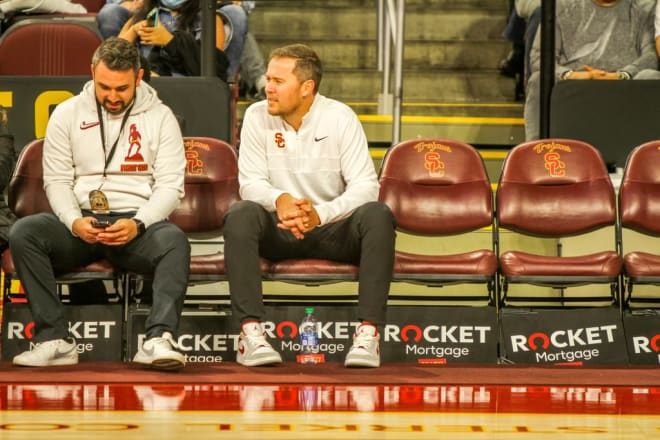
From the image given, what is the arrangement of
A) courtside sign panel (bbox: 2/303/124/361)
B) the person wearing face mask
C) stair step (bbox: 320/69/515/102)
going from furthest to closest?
stair step (bbox: 320/69/515/102)
the person wearing face mask
courtside sign panel (bbox: 2/303/124/361)

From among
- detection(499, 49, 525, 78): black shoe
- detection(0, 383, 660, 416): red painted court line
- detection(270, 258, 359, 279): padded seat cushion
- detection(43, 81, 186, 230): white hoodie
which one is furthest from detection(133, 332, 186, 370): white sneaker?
detection(499, 49, 525, 78): black shoe

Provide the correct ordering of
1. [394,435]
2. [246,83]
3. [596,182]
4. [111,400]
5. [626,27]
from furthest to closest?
[246,83] → [626,27] → [596,182] → [111,400] → [394,435]

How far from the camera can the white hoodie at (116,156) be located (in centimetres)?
531

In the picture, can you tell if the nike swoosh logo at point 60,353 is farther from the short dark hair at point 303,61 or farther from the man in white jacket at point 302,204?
the short dark hair at point 303,61

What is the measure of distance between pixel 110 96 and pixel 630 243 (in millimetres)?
2961

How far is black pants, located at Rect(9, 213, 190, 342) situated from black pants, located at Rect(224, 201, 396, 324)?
0.73ft

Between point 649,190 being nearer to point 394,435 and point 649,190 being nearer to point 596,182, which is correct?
point 596,182

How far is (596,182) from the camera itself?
581 centimetres

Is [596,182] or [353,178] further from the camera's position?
[596,182]

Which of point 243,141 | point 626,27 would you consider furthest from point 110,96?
point 626,27

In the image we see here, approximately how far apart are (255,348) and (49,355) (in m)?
0.83

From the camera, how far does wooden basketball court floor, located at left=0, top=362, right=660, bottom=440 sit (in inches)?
149

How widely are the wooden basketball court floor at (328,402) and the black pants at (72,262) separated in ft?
0.68

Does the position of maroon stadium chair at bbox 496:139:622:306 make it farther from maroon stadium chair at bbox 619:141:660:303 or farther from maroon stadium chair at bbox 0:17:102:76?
maroon stadium chair at bbox 0:17:102:76
